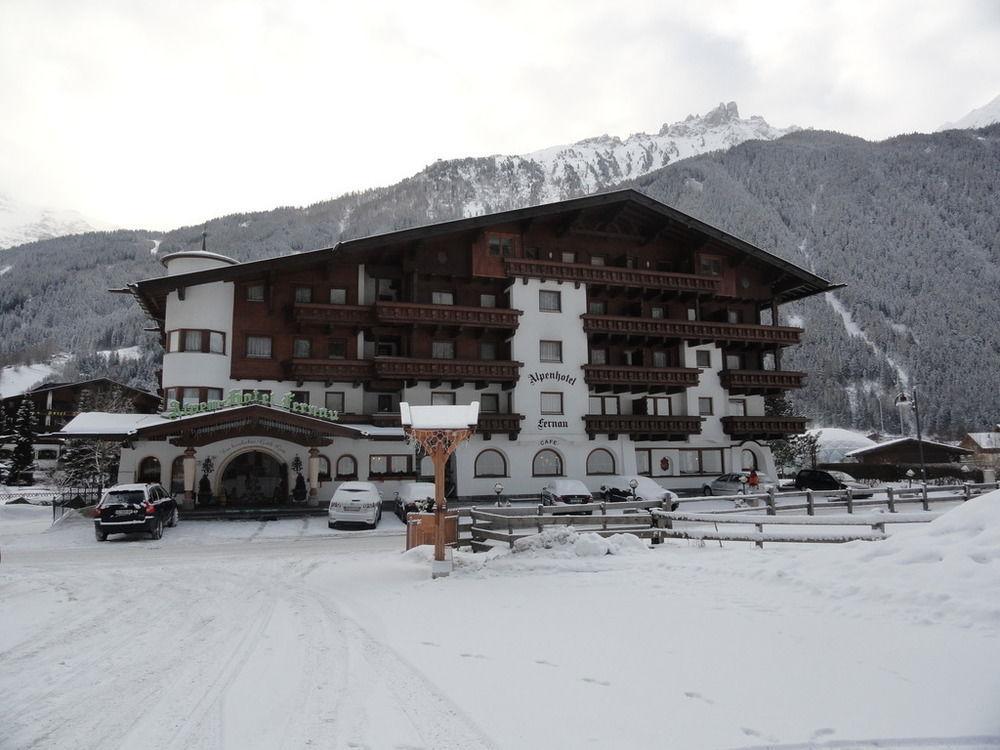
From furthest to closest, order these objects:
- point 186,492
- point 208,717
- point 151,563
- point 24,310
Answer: point 24,310
point 186,492
point 151,563
point 208,717

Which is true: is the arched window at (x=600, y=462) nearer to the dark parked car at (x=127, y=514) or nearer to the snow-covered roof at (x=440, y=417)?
the dark parked car at (x=127, y=514)

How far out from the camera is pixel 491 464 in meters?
39.2

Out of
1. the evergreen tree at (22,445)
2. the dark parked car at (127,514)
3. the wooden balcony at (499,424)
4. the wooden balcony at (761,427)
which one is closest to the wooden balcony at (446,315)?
the wooden balcony at (499,424)

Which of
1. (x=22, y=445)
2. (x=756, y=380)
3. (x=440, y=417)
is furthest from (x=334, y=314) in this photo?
(x=22, y=445)

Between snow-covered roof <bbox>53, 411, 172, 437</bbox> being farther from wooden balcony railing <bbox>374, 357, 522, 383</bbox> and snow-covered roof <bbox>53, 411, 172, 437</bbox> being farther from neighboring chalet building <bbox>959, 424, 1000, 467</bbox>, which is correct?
neighboring chalet building <bbox>959, 424, 1000, 467</bbox>

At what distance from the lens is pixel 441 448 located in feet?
53.9

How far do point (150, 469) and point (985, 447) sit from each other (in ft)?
331

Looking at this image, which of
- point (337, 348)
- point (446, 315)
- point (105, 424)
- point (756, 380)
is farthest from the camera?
point (756, 380)

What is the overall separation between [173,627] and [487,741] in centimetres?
665

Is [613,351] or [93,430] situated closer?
[93,430]

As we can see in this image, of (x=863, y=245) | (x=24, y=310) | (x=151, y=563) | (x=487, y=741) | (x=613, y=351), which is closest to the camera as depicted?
(x=487, y=741)

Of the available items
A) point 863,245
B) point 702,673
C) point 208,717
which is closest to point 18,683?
point 208,717

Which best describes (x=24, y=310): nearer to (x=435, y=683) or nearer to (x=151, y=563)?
(x=151, y=563)

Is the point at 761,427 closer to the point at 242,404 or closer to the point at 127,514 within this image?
the point at 242,404
